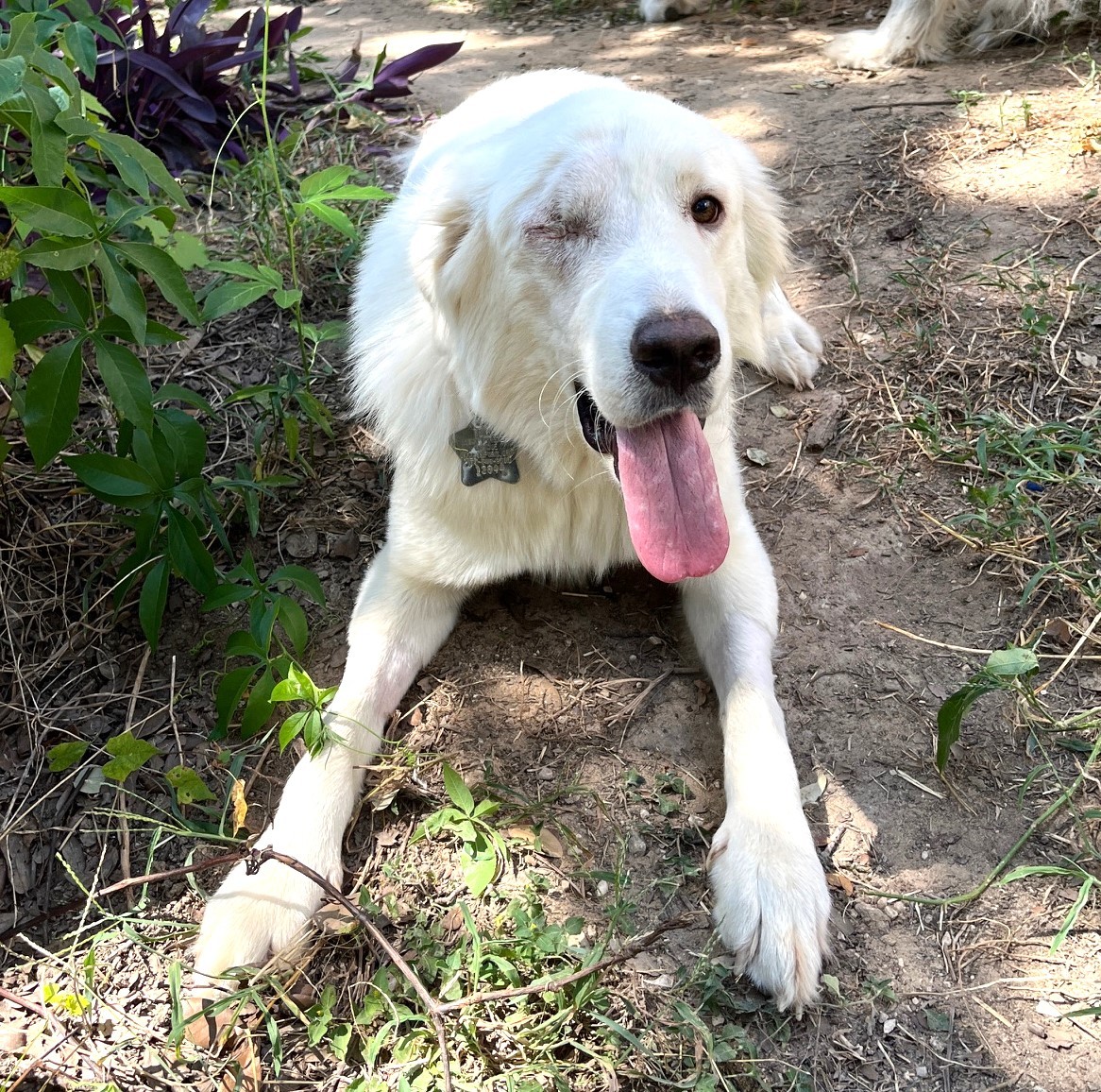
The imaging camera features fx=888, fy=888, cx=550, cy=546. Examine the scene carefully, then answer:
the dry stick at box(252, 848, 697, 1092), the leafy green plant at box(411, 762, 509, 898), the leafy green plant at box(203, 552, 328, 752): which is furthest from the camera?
the leafy green plant at box(203, 552, 328, 752)

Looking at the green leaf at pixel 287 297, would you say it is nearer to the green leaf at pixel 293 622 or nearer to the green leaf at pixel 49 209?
the green leaf at pixel 49 209

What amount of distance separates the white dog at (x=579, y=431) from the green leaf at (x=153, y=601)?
1.60ft

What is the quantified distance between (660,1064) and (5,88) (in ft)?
6.82

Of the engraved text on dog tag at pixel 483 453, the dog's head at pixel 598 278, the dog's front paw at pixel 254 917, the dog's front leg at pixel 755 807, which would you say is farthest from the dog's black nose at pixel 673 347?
the dog's front paw at pixel 254 917

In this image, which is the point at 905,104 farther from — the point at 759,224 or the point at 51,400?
the point at 51,400

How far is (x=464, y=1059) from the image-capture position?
1689mm

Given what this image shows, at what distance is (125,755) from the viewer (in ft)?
7.11

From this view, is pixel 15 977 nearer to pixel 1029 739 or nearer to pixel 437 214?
pixel 437 214

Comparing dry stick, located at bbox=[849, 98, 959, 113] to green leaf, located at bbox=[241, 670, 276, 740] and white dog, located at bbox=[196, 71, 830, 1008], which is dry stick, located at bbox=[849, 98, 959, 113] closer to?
white dog, located at bbox=[196, 71, 830, 1008]

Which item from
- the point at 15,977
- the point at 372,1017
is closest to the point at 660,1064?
the point at 372,1017

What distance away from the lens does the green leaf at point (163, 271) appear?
75.0 inches

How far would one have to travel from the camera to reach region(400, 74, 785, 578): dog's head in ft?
6.18

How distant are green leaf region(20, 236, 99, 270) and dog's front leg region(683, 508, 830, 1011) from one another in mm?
1645

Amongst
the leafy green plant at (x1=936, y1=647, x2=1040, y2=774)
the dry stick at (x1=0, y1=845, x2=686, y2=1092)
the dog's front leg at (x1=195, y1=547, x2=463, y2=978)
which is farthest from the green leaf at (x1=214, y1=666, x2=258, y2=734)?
the leafy green plant at (x1=936, y1=647, x2=1040, y2=774)
